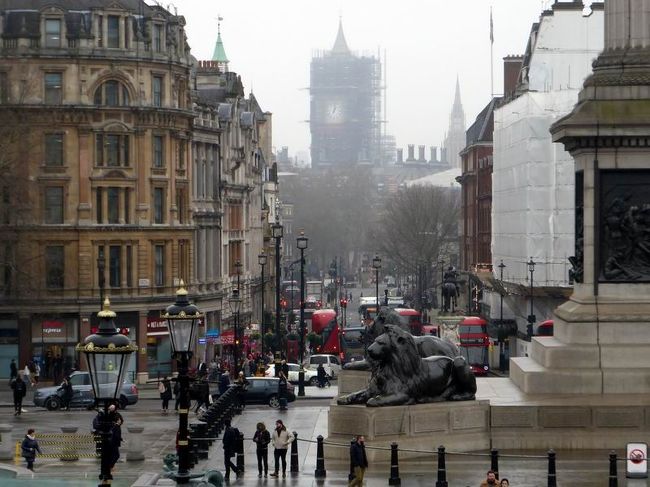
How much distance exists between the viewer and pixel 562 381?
39.7m

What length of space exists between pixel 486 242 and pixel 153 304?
5123 cm

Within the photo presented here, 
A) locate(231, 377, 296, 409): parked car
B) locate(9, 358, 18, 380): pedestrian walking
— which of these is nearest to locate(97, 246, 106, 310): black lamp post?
locate(9, 358, 18, 380): pedestrian walking

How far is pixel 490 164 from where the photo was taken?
423 ft

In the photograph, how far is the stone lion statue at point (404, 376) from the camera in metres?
37.2

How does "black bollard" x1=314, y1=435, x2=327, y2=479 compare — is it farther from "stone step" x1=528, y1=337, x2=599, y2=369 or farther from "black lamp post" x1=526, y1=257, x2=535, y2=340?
"black lamp post" x1=526, y1=257, x2=535, y2=340

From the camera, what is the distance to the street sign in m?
32.4

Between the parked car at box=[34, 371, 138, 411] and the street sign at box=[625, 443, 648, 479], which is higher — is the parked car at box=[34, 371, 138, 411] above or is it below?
below

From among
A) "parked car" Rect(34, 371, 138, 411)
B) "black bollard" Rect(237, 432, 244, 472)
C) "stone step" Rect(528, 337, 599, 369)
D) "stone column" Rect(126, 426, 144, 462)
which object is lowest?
"parked car" Rect(34, 371, 138, 411)

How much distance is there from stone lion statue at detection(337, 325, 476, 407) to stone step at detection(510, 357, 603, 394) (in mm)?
2402

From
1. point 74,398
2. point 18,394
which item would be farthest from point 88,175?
point 18,394

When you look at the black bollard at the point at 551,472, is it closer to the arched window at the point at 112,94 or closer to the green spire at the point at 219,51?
the arched window at the point at 112,94

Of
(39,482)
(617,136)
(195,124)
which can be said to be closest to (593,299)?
(617,136)

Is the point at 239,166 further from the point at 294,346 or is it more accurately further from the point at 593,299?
the point at 593,299

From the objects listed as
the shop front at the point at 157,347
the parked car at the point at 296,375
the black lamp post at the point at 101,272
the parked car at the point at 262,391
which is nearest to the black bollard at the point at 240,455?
the parked car at the point at 262,391
